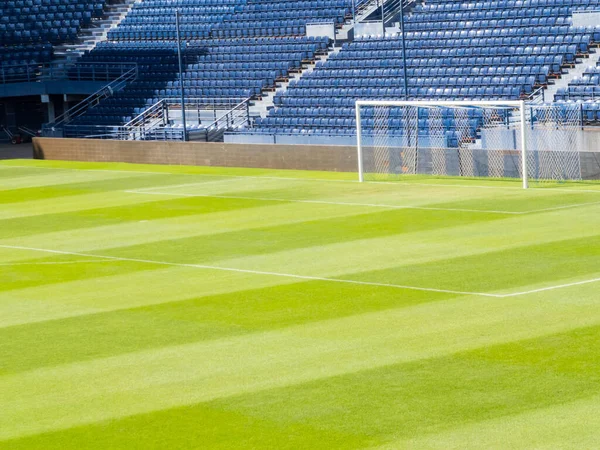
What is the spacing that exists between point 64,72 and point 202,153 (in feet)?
50.6

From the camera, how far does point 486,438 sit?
874 centimetres

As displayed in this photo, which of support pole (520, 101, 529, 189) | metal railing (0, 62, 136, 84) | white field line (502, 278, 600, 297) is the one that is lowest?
white field line (502, 278, 600, 297)

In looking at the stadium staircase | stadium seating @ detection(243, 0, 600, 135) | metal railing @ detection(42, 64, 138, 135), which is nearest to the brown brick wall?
stadium seating @ detection(243, 0, 600, 135)

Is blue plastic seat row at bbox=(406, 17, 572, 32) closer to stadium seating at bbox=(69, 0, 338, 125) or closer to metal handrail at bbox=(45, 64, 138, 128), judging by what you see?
stadium seating at bbox=(69, 0, 338, 125)

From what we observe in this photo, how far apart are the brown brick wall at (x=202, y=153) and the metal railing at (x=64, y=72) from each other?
833 centimetres

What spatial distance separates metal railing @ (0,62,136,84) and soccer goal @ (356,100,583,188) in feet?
58.7

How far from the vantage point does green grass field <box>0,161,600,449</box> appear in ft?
30.7

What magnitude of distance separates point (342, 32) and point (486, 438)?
36.5 meters

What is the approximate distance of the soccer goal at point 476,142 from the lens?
87.3ft

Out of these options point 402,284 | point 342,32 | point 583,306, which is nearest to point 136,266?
point 402,284

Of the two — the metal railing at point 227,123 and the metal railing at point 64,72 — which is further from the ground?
the metal railing at point 64,72

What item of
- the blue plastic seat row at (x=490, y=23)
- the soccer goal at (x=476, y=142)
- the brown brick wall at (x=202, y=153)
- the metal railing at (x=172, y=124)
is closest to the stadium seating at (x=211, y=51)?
the metal railing at (x=172, y=124)

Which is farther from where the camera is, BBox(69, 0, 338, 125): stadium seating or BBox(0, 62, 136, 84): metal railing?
BBox(0, 62, 136, 84): metal railing

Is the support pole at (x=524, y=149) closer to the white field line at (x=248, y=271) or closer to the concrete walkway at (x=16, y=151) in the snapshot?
the white field line at (x=248, y=271)
